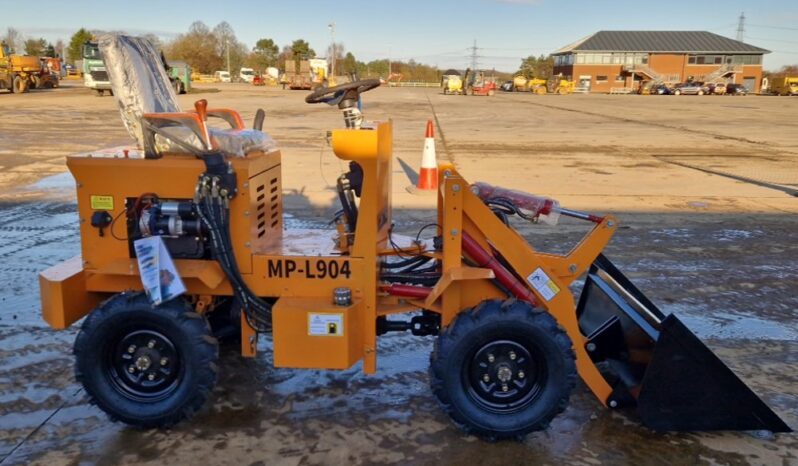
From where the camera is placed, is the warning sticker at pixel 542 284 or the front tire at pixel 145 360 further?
the warning sticker at pixel 542 284

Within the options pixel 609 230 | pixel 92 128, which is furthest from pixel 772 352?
pixel 92 128

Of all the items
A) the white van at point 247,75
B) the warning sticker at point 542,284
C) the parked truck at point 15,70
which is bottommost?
the warning sticker at point 542,284

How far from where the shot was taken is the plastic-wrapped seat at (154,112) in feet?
11.6

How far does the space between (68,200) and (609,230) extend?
8189 mm

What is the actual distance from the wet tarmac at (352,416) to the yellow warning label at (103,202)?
1132 millimetres

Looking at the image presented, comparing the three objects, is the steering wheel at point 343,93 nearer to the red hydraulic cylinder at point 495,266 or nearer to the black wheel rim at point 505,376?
the red hydraulic cylinder at point 495,266

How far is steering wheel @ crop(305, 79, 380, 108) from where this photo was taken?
141 inches

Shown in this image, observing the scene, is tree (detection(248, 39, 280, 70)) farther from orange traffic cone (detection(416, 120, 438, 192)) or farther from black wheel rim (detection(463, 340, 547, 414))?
black wheel rim (detection(463, 340, 547, 414))

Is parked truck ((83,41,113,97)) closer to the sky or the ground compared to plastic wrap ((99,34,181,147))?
closer to the sky

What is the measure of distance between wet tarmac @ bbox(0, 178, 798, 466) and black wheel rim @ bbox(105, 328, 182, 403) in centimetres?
21

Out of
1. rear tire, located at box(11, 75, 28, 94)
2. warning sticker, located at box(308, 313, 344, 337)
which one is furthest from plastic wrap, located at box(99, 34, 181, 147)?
rear tire, located at box(11, 75, 28, 94)

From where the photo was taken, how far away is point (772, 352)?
4613mm

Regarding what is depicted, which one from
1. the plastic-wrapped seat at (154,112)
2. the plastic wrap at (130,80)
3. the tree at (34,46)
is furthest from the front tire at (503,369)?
the tree at (34,46)

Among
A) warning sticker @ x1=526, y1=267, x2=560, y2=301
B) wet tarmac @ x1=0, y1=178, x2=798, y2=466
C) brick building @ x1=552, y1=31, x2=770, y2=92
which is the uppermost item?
brick building @ x1=552, y1=31, x2=770, y2=92
